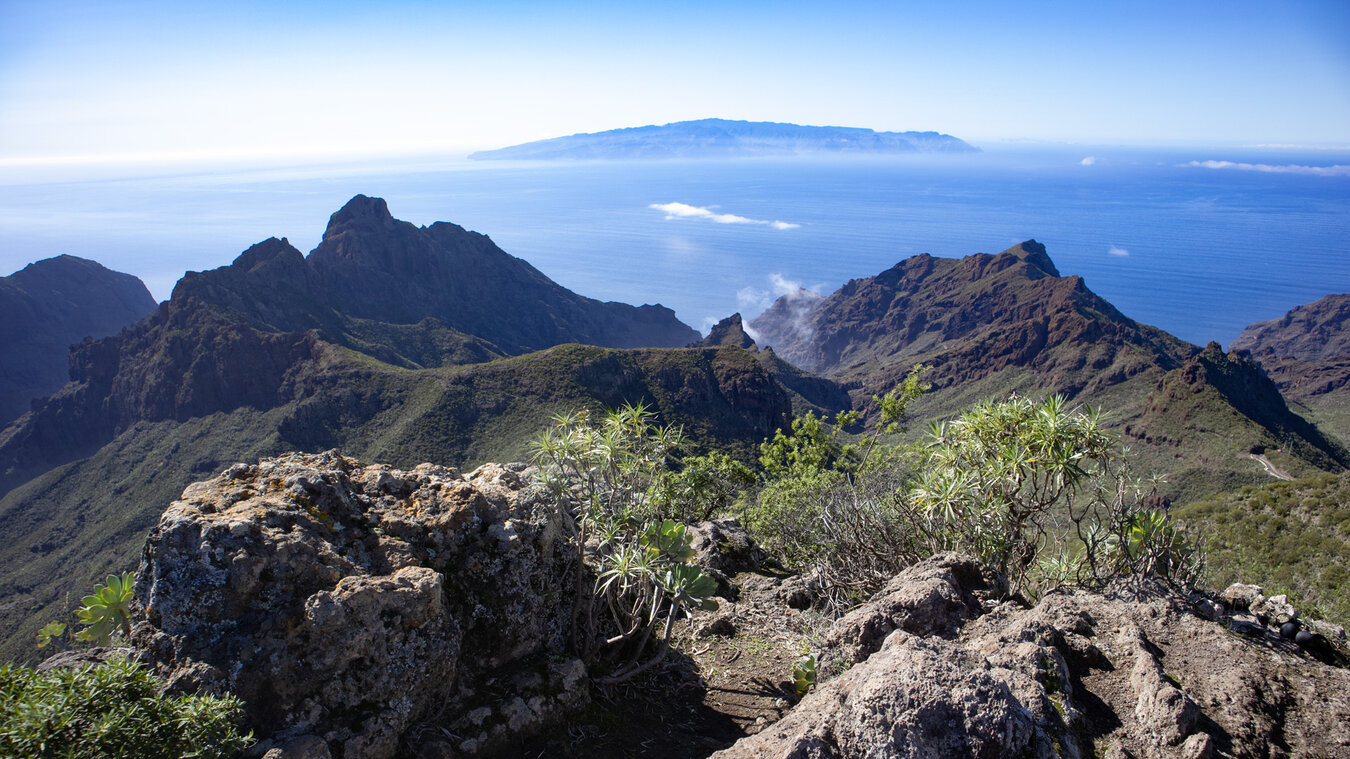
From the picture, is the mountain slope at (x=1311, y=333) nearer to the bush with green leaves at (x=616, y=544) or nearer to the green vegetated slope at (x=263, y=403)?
the green vegetated slope at (x=263, y=403)

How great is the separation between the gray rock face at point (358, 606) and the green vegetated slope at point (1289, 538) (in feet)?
65.1

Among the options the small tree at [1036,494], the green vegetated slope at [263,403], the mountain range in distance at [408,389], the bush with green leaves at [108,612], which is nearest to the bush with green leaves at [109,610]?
the bush with green leaves at [108,612]

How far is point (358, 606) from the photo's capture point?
5250mm

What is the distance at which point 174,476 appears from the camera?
6244 centimetres

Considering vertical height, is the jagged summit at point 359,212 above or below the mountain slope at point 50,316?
above

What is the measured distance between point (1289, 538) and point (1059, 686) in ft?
89.8

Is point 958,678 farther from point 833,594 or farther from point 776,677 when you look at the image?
point 833,594

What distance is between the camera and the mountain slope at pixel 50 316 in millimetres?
116312

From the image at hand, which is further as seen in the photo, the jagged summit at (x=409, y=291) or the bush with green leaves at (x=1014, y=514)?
the jagged summit at (x=409, y=291)

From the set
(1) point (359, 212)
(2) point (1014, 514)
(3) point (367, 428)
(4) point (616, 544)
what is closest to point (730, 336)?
(3) point (367, 428)

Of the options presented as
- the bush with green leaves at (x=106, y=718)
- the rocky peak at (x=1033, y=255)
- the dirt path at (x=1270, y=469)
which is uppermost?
the bush with green leaves at (x=106, y=718)

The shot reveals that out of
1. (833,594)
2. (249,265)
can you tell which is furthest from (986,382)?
(249,265)

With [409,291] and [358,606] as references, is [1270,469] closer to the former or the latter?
[358,606]

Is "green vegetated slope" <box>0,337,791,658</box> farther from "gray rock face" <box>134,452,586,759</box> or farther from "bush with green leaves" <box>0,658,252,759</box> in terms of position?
"bush with green leaves" <box>0,658,252,759</box>
